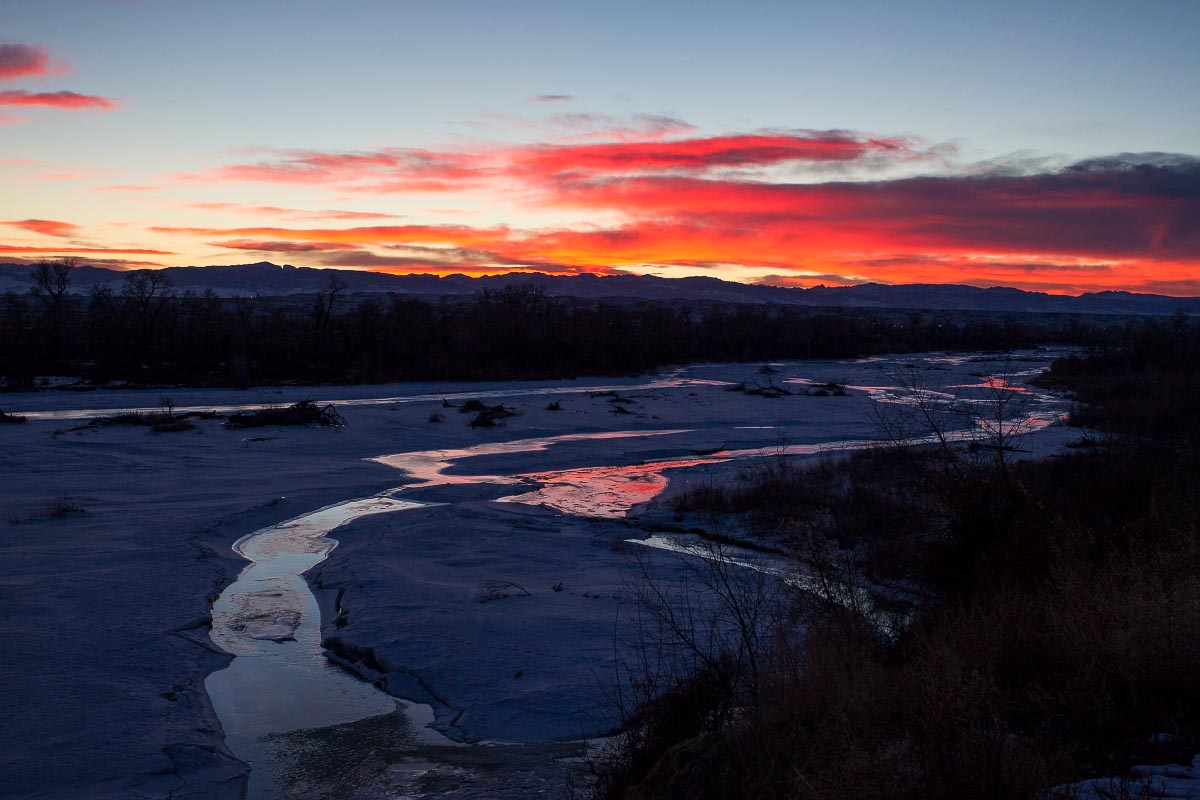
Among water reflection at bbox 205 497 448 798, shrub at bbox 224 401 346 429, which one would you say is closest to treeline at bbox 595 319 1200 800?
water reflection at bbox 205 497 448 798

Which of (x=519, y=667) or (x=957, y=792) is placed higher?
(x=957, y=792)

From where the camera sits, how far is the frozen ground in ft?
19.5

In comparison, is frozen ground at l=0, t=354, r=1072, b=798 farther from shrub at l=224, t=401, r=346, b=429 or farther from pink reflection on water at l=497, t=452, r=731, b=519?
shrub at l=224, t=401, r=346, b=429

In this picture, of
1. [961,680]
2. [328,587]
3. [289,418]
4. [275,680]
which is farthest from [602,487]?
[961,680]

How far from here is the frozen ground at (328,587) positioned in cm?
595

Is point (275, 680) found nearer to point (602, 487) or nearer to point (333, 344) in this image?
point (602, 487)

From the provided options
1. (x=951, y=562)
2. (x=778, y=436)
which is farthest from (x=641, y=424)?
(x=951, y=562)

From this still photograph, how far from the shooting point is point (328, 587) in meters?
10.1

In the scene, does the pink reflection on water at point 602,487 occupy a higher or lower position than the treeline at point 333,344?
lower

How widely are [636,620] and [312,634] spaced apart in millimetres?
3312

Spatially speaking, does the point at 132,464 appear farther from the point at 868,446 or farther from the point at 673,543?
the point at 868,446

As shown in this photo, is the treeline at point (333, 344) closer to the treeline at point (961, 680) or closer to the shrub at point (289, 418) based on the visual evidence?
the shrub at point (289, 418)

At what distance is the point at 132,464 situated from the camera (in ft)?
56.2

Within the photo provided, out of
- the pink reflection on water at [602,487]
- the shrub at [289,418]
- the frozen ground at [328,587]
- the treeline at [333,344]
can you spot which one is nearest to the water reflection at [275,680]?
the frozen ground at [328,587]
